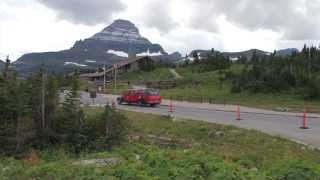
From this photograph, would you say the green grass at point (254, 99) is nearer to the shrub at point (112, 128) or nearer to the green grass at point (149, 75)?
the shrub at point (112, 128)

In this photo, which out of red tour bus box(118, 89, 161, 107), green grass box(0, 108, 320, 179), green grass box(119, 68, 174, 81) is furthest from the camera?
green grass box(119, 68, 174, 81)

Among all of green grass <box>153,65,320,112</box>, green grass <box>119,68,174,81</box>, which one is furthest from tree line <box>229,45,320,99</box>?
green grass <box>119,68,174,81</box>

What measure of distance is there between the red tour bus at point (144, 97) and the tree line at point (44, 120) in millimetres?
27935

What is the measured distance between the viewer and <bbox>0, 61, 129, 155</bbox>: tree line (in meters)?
20.4

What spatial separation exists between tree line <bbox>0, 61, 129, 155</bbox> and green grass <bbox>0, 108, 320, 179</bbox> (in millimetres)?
828

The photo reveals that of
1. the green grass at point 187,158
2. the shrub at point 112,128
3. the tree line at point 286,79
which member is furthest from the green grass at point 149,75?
the shrub at point 112,128

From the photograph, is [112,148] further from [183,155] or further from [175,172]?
[175,172]

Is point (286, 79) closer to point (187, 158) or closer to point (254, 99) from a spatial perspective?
point (254, 99)

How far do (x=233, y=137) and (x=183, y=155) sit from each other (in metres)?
7.67

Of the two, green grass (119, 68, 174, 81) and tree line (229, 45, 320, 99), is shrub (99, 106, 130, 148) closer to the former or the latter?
tree line (229, 45, 320, 99)

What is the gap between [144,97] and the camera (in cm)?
5103

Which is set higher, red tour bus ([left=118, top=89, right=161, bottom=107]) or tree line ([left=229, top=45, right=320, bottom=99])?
tree line ([left=229, top=45, right=320, bottom=99])

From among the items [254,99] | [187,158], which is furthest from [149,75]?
[187,158]

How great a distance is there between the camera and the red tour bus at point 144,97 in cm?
5059
